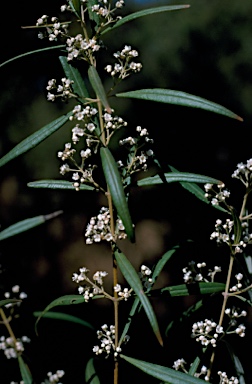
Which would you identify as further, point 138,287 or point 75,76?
point 75,76

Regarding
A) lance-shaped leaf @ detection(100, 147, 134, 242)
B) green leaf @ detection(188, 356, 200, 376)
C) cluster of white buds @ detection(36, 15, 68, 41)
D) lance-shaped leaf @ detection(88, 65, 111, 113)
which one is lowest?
green leaf @ detection(188, 356, 200, 376)

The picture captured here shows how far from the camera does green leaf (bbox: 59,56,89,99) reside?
990 mm

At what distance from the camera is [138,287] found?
844 millimetres

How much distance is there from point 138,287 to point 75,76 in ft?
1.33

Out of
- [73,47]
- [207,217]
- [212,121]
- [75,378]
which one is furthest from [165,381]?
[212,121]

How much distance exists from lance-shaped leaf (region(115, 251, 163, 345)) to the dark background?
1893mm

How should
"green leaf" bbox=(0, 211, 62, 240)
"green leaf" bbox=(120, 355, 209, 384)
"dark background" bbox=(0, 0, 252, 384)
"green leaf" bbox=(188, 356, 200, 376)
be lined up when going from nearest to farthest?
"green leaf" bbox=(0, 211, 62, 240)
"green leaf" bbox=(120, 355, 209, 384)
"green leaf" bbox=(188, 356, 200, 376)
"dark background" bbox=(0, 0, 252, 384)

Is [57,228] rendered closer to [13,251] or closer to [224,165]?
[13,251]

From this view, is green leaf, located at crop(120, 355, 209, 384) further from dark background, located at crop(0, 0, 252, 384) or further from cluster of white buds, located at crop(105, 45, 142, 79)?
dark background, located at crop(0, 0, 252, 384)

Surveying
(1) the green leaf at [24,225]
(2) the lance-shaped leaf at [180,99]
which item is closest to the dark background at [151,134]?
(2) the lance-shaped leaf at [180,99]

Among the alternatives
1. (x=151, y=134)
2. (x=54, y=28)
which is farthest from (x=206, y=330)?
(x=151, y=134)

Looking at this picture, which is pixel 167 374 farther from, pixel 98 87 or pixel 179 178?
pixel 98 87

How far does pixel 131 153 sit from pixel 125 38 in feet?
9.65

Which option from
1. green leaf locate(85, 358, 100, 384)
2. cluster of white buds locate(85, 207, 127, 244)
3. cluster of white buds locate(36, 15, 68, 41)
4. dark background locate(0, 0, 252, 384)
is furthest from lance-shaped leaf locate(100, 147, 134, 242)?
dark background locate(0, 0, 252, 384)
